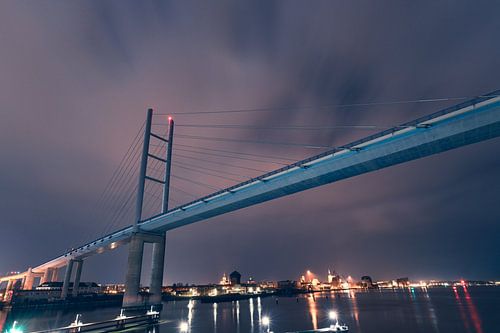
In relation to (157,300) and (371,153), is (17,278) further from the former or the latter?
(371,153)

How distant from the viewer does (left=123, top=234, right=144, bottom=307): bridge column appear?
4362cm

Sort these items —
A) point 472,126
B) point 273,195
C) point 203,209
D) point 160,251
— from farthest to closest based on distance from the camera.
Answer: point 160,251 < point 203,209 < point 273,195 < point 472,126

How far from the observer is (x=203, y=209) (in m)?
43.5

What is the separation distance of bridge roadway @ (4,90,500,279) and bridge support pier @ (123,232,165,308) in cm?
1046

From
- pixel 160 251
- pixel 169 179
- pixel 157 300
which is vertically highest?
pixel 169 179

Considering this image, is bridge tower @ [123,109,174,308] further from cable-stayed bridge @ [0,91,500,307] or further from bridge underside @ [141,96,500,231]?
bridge underside @ [141,96,500,231]

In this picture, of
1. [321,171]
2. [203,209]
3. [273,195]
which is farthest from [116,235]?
[321,171]

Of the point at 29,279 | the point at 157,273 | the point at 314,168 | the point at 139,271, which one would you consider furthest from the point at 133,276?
the point at 29,279

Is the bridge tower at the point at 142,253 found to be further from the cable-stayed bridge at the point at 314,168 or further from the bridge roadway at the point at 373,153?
the bridge roadway at the point at 373,153

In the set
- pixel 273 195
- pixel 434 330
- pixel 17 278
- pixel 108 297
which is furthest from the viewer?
pixel 17 278

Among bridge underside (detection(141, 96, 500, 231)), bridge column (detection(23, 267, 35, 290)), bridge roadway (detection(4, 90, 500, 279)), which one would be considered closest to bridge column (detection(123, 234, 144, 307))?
bridge roadway (detection(4, 90, 500, 279))

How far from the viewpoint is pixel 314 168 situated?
3206 cm

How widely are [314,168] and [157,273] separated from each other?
3543 cm

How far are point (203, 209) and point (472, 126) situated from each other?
114 ft
